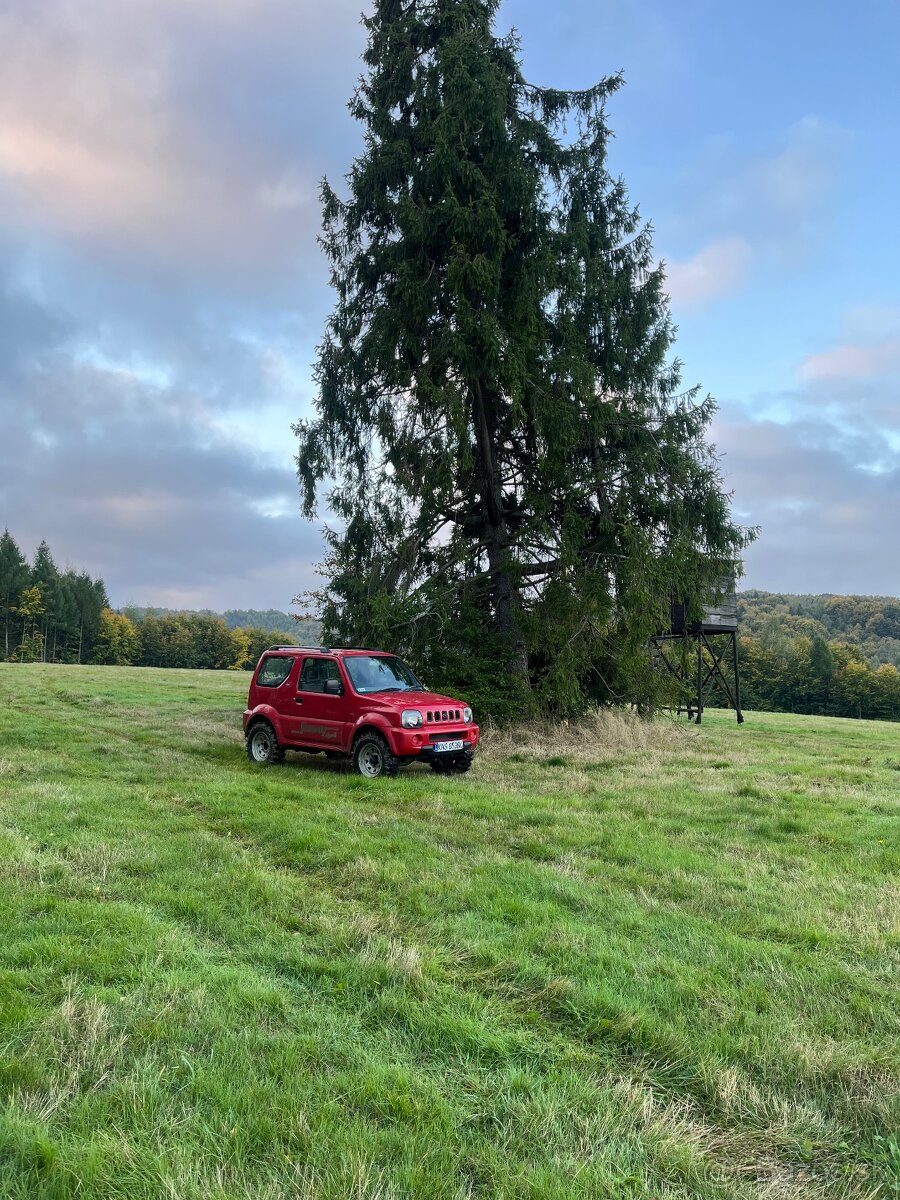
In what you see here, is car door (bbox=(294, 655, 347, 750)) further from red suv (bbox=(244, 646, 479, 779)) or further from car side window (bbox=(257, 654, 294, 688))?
car side window (bbox=(257, 654, 294, 688))

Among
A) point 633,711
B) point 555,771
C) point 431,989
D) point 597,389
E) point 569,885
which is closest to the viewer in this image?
point 431,989

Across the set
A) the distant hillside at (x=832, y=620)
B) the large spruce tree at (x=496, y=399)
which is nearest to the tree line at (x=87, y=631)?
the distant hillside at (x=832, y=620)

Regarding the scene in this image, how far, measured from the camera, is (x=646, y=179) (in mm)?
17406

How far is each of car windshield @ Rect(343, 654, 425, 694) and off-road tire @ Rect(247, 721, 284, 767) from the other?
1978 millimetres

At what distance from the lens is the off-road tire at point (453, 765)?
37.7ft

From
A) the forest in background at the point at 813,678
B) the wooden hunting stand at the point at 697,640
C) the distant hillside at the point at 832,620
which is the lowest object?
the forest in background at the point at 813,678

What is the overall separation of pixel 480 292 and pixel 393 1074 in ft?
48.0

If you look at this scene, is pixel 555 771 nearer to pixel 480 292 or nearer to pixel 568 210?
pixel 480 292

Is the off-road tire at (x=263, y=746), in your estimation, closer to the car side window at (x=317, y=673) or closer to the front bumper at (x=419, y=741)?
the car side window at (x=317, y=673)

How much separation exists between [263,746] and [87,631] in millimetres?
92766

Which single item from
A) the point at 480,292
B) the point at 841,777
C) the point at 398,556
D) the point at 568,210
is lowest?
the point at 841,777

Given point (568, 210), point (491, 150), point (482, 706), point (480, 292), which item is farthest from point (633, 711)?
point (491, 150)

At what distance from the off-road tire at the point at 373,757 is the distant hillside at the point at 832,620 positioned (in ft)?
269

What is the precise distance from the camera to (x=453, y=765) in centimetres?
1158
